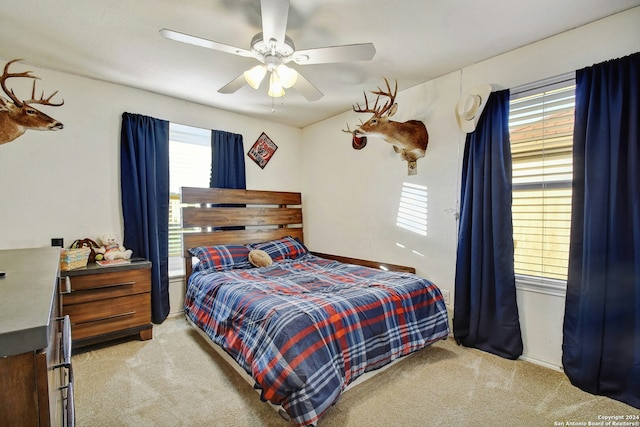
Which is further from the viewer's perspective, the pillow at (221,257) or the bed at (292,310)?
the pillow at (221,257)

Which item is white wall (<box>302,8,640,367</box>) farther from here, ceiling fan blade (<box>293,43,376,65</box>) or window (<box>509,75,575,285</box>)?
ceiling fan blade (<box>293,43,376,65</box>)

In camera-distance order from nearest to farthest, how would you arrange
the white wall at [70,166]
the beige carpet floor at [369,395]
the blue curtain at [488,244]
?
the beige carpet floor at [369,395], the blue curtain at [488,244], the white wall at [70,166]

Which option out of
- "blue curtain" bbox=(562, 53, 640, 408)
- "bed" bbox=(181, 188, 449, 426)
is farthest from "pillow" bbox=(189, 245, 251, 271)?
"blue curtain" bbox=(562, 53, 640, 408)

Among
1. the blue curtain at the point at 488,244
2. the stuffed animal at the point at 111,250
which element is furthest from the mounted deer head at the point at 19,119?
the blue curtain at the point at 488,244

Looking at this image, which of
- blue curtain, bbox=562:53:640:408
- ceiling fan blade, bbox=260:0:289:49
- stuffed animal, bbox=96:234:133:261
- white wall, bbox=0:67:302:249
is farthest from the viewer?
stuffed animal, bbox=96:234:133:261

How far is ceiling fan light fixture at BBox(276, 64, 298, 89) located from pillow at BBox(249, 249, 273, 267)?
1889 millimetres

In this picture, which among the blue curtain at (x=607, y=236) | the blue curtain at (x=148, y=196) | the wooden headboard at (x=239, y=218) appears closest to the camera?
the blue curtain at (x=607, y=236)

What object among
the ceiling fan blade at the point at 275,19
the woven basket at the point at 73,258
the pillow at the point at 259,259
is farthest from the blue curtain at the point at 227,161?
the ceiling fan blade at the point at 275,19

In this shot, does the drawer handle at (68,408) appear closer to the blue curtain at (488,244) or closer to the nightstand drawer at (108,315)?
the nightstand drawer at (108,315)

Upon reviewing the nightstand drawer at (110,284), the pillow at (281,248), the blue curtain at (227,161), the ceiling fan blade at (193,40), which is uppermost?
the ceiling fan blade at (193,40)

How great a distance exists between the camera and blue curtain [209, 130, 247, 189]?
12.1ft

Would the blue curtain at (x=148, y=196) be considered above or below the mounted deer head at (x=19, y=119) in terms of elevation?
below

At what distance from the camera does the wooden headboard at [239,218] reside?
3400 millimetres

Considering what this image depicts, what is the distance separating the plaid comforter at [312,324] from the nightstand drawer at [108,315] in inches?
16.4
